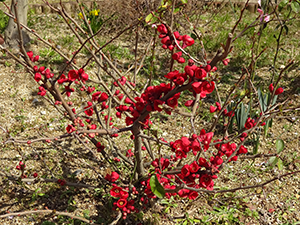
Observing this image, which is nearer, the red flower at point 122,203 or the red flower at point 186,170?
the red flower at point 186,170

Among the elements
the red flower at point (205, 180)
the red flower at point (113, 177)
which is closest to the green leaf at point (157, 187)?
the red flower at point (205, 180)

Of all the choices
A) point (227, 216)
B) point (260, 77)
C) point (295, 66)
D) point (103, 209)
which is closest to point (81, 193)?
point (103, 209)

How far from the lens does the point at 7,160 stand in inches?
101

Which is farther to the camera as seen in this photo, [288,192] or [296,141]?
[296,141]

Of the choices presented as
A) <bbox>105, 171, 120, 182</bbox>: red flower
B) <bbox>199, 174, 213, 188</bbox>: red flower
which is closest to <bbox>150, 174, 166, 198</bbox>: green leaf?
<bbox>199, 174, 213, 188</bbox>: red flower

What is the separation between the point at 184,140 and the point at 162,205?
114 cm

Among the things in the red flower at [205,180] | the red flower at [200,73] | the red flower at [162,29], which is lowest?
the red flower at [205,180]

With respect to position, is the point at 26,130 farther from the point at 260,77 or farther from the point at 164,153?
the point at 260,77

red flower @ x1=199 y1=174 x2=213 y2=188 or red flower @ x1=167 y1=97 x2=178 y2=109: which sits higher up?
red flower @ x1=167 y1=97 x2=178 y2=109

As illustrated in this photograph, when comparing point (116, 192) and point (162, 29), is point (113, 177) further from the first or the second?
point (162, 29)

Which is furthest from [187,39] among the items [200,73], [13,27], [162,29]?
[13,27]

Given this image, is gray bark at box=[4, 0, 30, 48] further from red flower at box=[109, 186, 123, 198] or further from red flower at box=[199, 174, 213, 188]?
red flower at box=[199, 174, 213, 188]

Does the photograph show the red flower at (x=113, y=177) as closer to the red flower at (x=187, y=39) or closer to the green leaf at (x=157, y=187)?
the green leaf at (x=157, y=187)

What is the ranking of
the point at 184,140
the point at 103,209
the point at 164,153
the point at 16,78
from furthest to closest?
the point at 16,78 → the point at 164,153 → the point at 103,209 → the point at 184,140
